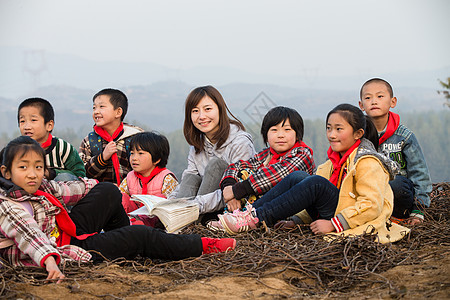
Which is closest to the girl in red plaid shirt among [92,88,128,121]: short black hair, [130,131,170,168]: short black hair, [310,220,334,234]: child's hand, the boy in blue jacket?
[310,220,334,234]: child's hand

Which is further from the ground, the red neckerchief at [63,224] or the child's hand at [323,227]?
the red neckerchief at [63,224]

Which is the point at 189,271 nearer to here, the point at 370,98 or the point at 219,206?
the point at 219,206

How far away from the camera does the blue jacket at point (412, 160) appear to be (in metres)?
4.07

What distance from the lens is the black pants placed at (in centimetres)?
294

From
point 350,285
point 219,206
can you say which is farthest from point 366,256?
point 219,206

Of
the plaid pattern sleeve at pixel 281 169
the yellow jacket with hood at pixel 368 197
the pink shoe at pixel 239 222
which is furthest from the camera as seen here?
the plaid pattern sleeve at pixel 281 169

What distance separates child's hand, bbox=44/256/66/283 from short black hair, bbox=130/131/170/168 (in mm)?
1964

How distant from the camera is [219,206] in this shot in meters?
4.21

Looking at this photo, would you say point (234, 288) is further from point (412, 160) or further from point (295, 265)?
point (412, 160)

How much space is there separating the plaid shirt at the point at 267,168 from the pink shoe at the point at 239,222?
11.9 inches

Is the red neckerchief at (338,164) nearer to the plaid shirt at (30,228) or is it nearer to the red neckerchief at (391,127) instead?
the red neckerchief at (391,127)

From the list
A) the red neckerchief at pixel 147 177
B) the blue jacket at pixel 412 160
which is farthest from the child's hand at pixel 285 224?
the red neckerchief at pixel 147 177

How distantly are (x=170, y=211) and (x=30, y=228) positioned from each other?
1183 millimetres

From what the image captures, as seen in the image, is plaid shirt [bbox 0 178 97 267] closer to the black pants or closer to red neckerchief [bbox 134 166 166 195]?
the black pants
